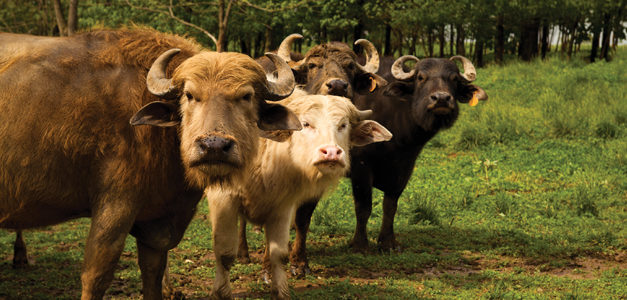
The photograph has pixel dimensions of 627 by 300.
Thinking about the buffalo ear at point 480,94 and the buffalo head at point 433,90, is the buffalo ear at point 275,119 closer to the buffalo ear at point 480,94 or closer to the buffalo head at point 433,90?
the buffalo head at point 433,90

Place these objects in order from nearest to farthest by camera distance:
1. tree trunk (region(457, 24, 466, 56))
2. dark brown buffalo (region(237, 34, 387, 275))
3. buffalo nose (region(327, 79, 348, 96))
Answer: dark brown buffalo (region(237, 34, 387, 275))
buffalo nose (region(327, 79, 348, 96))
tree trunk (region(457, 24, 466, 56))

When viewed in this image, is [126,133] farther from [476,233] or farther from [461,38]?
[461,38]

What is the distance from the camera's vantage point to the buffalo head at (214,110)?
3445 millimetres

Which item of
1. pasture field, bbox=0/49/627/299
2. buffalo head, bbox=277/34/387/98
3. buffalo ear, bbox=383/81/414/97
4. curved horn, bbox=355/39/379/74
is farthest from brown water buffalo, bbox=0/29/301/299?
buffalo ear, bbox=383/81/414/97

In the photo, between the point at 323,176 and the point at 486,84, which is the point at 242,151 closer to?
the point at 323,176

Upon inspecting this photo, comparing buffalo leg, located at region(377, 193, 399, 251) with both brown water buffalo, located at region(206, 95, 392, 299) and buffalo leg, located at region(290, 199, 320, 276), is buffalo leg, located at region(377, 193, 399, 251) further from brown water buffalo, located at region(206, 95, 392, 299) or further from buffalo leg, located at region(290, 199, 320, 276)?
brown water buffalo, located at region(206, 95, 392, 299)

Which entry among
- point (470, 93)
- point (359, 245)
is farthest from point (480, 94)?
point (359, 245)

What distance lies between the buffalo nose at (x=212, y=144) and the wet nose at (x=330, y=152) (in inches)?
50.6

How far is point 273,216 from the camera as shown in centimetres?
521

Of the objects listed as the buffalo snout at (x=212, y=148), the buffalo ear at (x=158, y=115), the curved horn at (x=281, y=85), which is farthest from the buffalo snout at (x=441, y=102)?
the buffalo snout at (x=212, y=148)

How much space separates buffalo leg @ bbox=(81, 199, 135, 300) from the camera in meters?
3.74

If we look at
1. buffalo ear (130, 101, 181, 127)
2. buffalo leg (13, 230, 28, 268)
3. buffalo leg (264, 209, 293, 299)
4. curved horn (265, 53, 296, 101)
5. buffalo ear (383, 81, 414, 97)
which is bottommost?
buffalo leg (13, 230, 28, 268)

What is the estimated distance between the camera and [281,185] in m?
5.05

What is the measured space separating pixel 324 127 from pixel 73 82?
1927 millimetres
